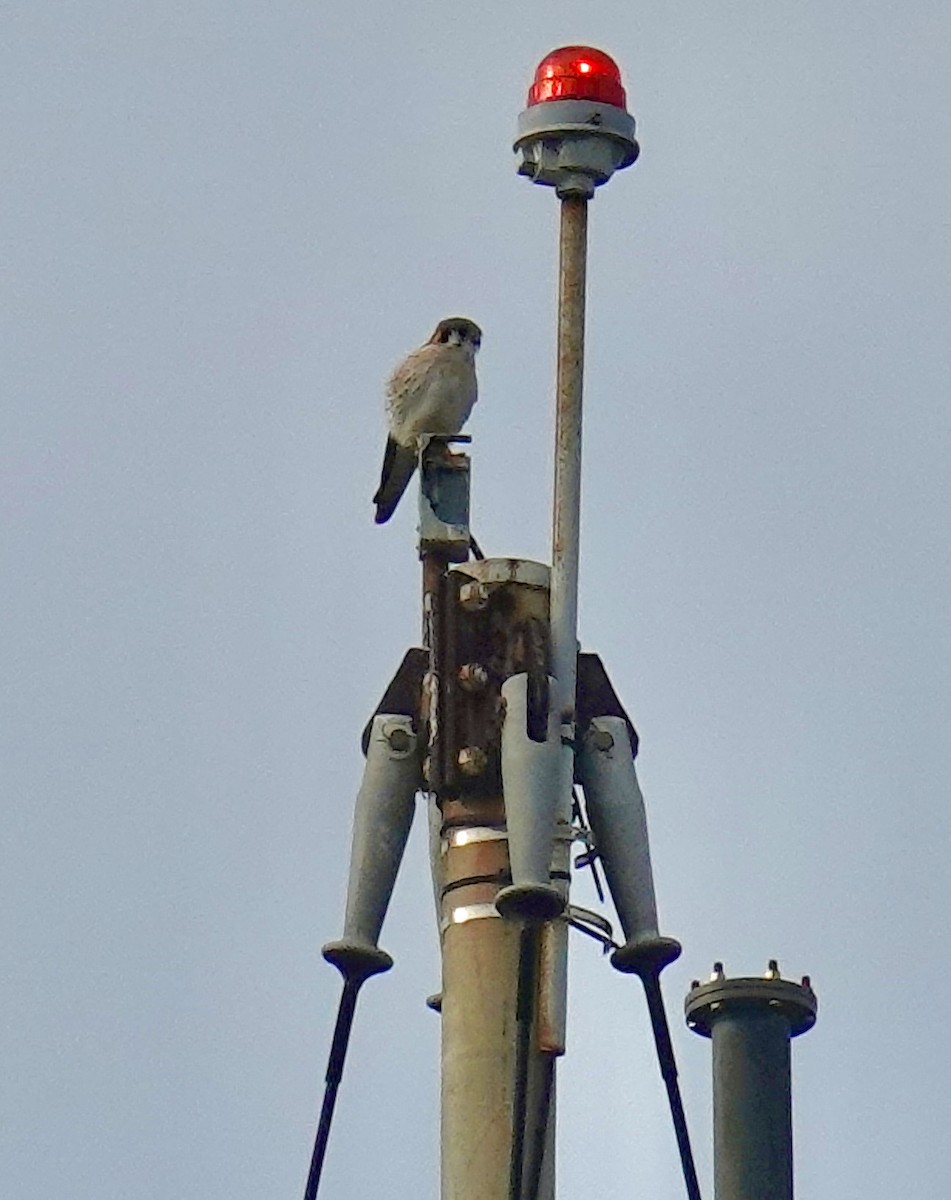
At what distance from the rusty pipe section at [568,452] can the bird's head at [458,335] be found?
1.33 meters

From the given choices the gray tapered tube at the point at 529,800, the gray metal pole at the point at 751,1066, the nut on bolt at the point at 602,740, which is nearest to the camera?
the gray tapered tube at the point at 529,800

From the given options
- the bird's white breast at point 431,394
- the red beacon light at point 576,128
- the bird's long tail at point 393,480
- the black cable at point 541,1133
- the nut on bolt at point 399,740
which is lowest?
the black cable at point 541,1133

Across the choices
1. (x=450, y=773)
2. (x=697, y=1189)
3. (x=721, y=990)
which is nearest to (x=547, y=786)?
(x=450, y=773)

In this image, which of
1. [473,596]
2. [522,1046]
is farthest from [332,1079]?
[473,596]

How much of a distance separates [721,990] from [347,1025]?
20.6 feet

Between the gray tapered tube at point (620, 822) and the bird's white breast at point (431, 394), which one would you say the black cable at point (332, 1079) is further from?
the bird's white breast at point (431, 394)

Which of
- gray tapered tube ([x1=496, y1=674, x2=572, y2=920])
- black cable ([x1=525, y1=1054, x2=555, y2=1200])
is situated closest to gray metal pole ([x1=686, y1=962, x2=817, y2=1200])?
gray tapered tube ([x1=496, y1=674, x2=572, y2=920])

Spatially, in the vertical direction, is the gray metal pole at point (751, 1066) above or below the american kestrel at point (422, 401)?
below

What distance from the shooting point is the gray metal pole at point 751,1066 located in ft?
126

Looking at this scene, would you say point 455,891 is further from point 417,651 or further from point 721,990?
point 721,990

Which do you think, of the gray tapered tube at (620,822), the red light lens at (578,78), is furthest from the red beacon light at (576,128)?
the gray tapered tube at (620,822)

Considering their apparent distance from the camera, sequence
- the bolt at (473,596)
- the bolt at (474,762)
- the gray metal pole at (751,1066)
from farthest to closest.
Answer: the gray metal pole at (751,1066), the bolt at (473,596), the bolt at (474,762)

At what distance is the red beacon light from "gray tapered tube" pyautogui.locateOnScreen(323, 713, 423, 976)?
4.39 metres

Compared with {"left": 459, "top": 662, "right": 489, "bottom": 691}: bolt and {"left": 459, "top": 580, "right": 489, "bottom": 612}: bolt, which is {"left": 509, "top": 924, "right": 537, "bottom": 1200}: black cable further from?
{"left": 459, "top": 580, "right": 489, "bottom": 612}: bolt
